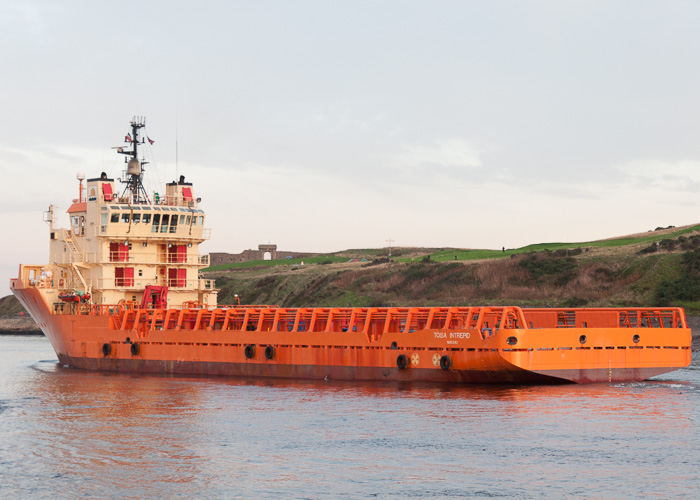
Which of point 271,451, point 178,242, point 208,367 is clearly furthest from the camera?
point 178,242

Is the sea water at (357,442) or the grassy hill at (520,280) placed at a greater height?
the grassy hill at (520,280)

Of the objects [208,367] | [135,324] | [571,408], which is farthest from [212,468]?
[135,324]

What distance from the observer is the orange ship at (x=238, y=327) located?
32.3m

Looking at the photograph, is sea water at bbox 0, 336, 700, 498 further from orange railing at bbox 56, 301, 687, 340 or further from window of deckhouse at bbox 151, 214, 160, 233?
window of deckhouse at bbox 151, 214, 160, 233

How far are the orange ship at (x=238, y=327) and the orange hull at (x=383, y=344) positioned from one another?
0.17 feet

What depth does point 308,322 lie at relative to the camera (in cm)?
4138

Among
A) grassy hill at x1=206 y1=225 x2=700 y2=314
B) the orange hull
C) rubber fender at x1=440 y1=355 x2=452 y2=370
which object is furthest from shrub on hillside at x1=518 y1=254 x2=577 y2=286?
rubber fender at x1=440 y1=355 x2=452 y2=370

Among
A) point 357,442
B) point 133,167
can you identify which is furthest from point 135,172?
point 357,442

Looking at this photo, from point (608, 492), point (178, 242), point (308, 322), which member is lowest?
point (608, 492)

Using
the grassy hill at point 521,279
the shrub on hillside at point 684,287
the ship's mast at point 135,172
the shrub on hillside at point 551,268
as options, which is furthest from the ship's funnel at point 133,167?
the shrub on hillside at point 551,268

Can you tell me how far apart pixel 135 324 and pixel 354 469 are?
80.7 ft

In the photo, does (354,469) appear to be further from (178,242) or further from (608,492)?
(178,242)

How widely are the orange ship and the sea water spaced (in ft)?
3.34

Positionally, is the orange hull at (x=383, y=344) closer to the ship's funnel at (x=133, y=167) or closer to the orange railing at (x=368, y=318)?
the orange railing at (x=368, y=318)
